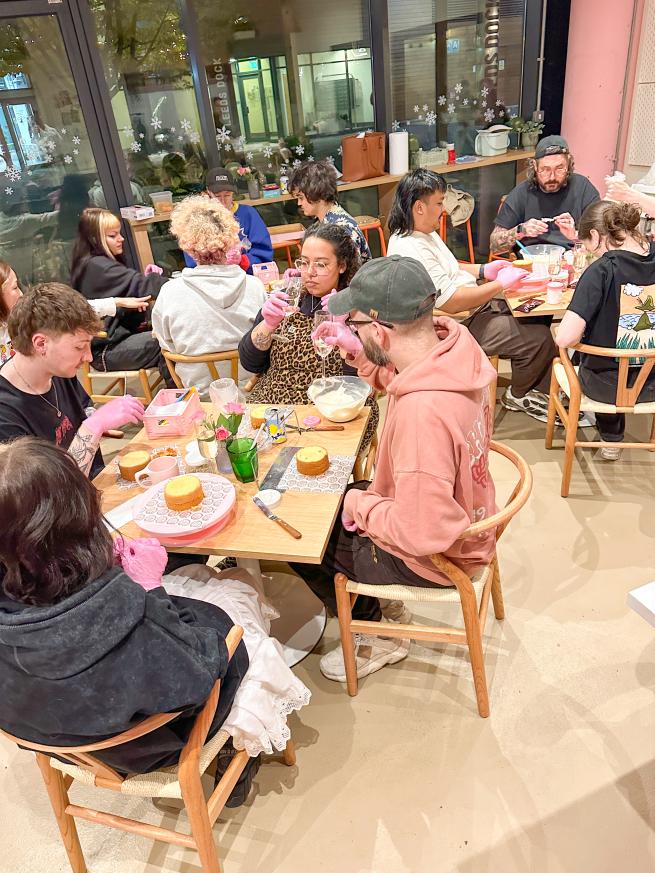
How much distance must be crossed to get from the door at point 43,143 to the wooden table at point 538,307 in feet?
11.1

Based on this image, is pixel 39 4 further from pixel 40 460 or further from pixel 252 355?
pixel 40 460

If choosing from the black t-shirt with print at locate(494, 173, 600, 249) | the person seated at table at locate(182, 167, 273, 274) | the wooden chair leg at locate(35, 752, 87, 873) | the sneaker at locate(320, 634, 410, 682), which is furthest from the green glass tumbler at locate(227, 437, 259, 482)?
the black t-shirt with print at locate(494, 173, 600, 249)

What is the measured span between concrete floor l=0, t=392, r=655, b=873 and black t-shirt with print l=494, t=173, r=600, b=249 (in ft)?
7.78

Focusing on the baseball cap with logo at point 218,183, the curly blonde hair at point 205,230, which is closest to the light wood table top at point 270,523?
the curly blonde hair at point 205,230

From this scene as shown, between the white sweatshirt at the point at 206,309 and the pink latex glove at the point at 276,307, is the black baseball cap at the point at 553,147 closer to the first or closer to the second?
the white sweatshirt at the point at 206,309

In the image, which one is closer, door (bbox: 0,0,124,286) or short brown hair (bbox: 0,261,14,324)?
short brown hair (bbox: 0,261,14,324)

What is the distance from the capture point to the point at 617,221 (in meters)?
2.66

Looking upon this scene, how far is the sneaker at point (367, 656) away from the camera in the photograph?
2.16 m

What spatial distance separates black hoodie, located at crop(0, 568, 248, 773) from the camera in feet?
3.74

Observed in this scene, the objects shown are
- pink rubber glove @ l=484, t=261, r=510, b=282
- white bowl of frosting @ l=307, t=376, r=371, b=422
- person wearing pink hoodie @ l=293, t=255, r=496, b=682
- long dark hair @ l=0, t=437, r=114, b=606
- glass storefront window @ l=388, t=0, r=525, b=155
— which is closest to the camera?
long dark hair @ l=0, t=437, r=114, b=606

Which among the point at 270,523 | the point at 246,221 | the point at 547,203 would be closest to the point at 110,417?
the point at 270,523

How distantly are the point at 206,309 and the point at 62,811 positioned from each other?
204cm

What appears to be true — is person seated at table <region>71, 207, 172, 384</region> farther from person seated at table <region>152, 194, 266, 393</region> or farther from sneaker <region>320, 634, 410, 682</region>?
sneaker <region>320, 634, 410, 682</region>

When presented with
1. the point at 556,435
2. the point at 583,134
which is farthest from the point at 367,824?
the point at 583,134
